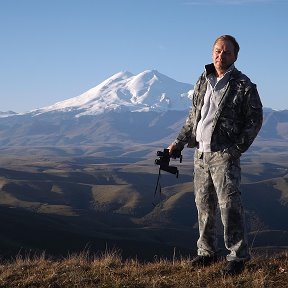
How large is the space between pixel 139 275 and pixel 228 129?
2216 millimetres

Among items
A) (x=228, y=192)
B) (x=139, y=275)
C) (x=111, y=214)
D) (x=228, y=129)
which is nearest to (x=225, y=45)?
(x=228, y=129)

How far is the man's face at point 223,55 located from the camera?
6.91m

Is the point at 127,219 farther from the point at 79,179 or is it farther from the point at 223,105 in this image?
the point at 223,105

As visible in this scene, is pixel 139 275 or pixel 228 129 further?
pixel 139 275

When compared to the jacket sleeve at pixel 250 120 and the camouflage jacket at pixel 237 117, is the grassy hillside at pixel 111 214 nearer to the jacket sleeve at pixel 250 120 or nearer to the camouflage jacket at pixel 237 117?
the camouflage jacket at pixel 237 117

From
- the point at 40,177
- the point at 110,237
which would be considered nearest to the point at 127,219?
the point at 110,237

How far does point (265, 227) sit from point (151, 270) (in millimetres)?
115628

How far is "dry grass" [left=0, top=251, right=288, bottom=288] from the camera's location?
6566 mm

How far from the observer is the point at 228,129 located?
6902mm

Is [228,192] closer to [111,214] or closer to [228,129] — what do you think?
[228,129]

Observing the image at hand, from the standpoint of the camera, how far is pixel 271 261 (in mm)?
7684

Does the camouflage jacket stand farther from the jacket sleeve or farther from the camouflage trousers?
the camouflage trousers

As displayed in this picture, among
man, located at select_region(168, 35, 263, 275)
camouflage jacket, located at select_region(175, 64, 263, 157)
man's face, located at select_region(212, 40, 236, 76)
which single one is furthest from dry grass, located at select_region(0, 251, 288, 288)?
man's face, located at select_region(212, 40, 236, 76)

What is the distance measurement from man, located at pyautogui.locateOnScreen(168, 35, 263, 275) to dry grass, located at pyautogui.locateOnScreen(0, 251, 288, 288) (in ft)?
1.01
